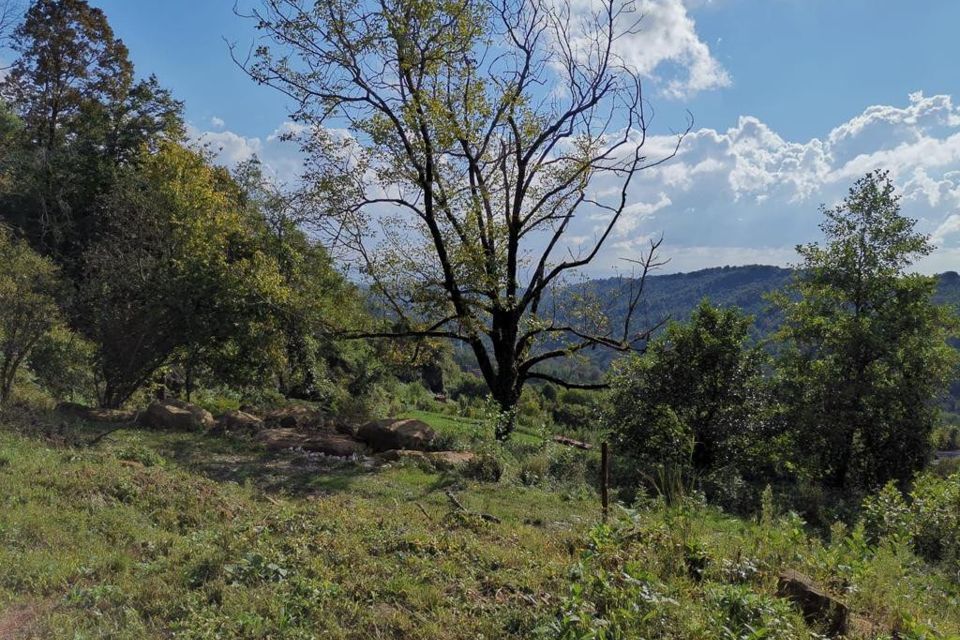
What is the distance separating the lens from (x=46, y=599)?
13.8 ft

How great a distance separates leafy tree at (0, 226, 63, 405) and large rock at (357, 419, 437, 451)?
6.38 meters

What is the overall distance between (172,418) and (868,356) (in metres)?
14.3

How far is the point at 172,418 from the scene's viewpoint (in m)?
11.2

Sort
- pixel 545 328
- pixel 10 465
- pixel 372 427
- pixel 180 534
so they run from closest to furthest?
pixel 180 534, pixel 10 465, pixel 372 427, pixel 545 328

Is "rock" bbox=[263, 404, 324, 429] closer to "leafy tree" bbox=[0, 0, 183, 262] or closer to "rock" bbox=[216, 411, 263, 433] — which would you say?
"rock" bbox=[216, 411, 263, 433]

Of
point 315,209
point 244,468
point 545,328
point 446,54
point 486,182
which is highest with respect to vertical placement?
point 446,54

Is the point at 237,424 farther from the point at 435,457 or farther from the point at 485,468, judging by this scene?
the point at 485,468

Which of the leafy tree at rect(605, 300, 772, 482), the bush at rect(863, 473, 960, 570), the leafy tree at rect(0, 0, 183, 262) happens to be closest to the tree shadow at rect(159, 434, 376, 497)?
the leafy tree at rect(605, 300, 772, 482)

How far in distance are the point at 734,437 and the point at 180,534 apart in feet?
35.1

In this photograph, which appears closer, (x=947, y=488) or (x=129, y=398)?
(x=947, y=488)

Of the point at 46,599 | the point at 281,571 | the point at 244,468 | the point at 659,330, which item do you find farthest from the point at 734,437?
the point at 46,599

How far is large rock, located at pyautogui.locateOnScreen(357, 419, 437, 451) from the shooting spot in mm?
10578

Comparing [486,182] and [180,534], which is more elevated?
[486,182]

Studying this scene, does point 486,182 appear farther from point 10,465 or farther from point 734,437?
point 10,465
